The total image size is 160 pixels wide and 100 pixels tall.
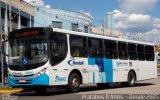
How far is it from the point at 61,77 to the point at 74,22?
55953mm

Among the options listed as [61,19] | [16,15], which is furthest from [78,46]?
[61,19]

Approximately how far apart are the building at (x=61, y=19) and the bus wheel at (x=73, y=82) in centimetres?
4000

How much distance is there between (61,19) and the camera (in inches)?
2862

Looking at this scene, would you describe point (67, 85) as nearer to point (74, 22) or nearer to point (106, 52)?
point (106, 52)

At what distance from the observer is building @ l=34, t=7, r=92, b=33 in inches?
2549

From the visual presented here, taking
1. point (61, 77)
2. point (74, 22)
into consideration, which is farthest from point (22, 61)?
point (74, 22)

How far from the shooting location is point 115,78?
989 inches

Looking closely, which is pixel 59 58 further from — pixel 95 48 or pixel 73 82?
pixel 95 48

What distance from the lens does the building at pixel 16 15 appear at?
48219 millimetres

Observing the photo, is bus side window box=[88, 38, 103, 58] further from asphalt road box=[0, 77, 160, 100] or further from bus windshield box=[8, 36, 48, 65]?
bus windshield box=[8, 36, 48, 65]

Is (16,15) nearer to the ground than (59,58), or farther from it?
farther from it

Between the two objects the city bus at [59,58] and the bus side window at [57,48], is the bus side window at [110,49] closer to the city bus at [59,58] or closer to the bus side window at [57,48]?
the city bus at [59,58]

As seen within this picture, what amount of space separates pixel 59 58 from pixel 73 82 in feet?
5.21

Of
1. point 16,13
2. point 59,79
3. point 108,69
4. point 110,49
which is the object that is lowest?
point 59,79
